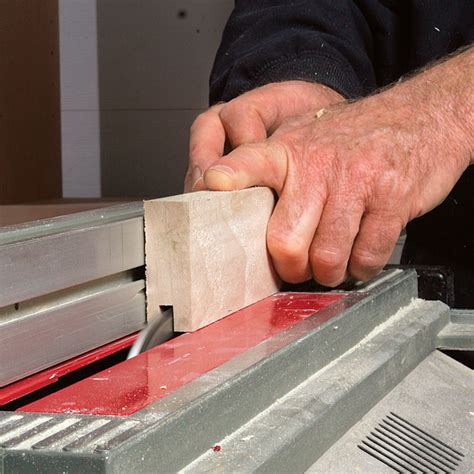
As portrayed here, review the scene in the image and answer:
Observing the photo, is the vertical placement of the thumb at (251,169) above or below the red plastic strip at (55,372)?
above

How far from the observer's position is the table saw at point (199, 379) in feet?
2.09

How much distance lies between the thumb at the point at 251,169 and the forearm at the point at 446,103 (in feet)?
0.74

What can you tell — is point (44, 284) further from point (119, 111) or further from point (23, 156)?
point (119, 111)

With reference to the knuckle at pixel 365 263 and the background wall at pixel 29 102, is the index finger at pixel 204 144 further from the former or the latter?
the background wall at pixel 29 102

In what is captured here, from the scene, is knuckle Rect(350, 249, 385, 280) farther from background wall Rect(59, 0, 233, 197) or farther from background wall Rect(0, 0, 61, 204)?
background wall Rect(59, 0, 233, 197)

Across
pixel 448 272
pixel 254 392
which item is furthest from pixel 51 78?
pixel 254 392

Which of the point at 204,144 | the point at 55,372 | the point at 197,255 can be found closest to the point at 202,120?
the point at 204,144

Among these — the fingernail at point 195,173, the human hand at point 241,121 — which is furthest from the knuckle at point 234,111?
the fingernail at point 195,173

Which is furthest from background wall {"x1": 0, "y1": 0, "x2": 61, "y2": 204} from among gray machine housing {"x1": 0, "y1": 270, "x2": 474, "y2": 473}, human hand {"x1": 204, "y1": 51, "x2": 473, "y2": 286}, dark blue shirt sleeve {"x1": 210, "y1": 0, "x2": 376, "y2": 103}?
gray machine housing {"x1": 0, "y1": 270, "x2": 474, "y2": 473}

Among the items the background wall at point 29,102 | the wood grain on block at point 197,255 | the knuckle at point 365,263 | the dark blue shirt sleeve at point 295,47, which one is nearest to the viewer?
the wood grain on block at point 197,255

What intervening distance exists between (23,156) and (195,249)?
1809 mm

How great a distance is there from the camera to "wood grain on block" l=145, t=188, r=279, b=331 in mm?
954

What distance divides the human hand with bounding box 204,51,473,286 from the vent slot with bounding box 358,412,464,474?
0.28 metres

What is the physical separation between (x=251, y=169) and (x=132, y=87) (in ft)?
6.47
